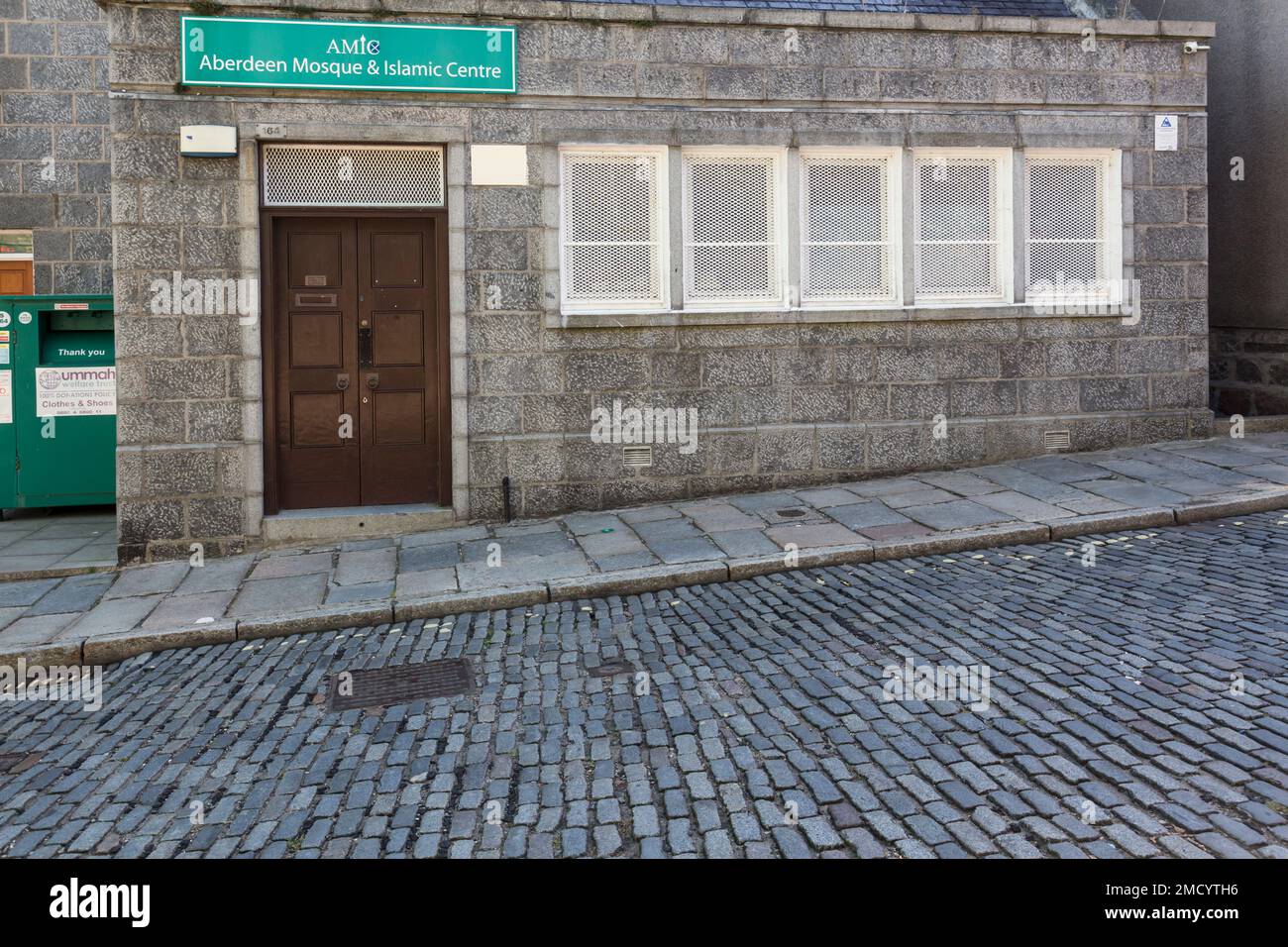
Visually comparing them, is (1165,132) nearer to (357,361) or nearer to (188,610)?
(357,361)

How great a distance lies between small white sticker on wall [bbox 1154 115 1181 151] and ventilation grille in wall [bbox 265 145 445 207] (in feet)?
24.2

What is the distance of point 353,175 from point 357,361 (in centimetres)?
170

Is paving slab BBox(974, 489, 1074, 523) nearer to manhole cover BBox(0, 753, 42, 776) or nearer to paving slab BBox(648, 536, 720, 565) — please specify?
paving slab BBox(648, 536, 720, 565)

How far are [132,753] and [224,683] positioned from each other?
1.06 m

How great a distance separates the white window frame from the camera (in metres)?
10.5

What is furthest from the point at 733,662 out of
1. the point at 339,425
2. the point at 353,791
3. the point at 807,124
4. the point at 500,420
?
the point at 807,124

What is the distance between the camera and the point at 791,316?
32.8 ft

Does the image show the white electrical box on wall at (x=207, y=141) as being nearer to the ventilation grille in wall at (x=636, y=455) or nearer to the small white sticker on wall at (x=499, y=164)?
the small white sticker on wall at (x=499, y=164)

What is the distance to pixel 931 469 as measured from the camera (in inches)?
409

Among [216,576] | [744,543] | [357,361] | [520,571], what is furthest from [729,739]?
[357,361]

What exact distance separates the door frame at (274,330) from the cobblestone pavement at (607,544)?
658mm

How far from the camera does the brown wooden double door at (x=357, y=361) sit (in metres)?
9.40

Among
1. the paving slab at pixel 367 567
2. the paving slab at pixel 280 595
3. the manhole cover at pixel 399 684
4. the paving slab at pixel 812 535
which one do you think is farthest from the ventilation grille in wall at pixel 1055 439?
the paving slab at pixel 280 595

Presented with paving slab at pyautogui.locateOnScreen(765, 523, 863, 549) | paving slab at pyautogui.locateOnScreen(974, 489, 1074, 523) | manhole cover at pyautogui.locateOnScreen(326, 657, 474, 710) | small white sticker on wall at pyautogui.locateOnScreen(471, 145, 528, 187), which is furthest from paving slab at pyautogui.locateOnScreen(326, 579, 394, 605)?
paving slab at pyautogui.locateOnScreen(974, 489, 1074, 523)
